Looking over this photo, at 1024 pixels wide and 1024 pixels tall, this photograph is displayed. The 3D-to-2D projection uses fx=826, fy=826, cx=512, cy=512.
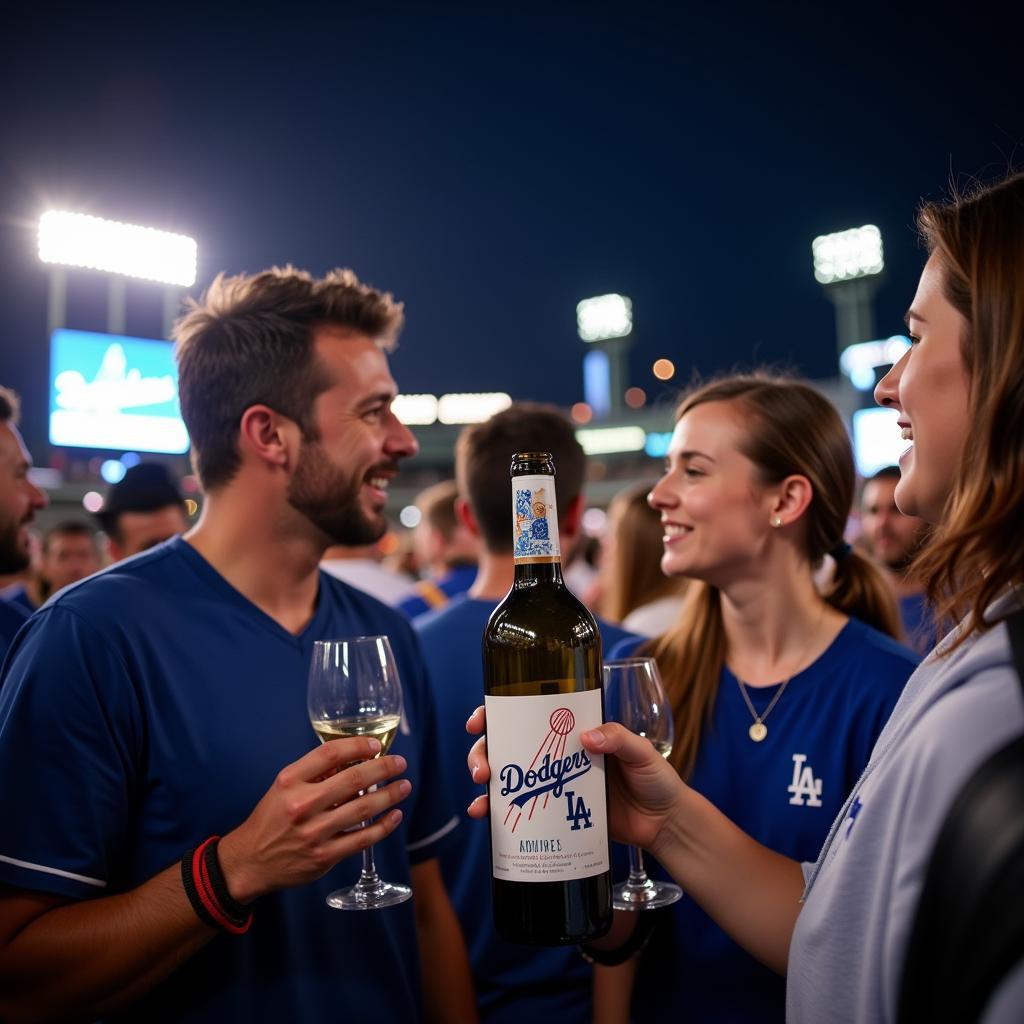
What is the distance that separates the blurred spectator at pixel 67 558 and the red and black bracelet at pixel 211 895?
627 cm

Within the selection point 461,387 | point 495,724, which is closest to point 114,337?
point 495,724

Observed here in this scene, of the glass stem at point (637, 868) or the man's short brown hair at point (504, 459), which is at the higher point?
A: the man's short brown hair at point (504, 459)

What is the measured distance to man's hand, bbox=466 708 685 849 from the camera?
152 cm

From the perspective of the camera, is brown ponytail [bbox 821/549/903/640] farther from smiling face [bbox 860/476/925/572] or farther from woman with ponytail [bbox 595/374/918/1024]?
smiling face [bbox 860/476/925/572]

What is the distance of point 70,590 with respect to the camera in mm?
1913

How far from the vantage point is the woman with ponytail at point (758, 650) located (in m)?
2.14

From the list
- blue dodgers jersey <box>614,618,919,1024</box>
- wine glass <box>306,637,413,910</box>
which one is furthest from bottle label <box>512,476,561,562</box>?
blue dodgers jersey <box>614,618,919,1024</box>

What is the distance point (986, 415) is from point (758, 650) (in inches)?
59.8

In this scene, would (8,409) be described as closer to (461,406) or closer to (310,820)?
(310,820)

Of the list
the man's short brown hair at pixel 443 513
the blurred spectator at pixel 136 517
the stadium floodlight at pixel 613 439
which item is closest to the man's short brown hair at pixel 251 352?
the blurred spectator at pixel 136 517

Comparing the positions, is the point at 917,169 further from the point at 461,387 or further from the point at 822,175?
the point at 461,387

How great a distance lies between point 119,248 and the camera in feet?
48.8

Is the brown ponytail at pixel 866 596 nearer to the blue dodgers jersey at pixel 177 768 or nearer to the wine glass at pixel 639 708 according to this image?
the wine glass at pixel 639 708

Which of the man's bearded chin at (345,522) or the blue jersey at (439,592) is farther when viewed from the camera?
the blue jersey at (439,592)
